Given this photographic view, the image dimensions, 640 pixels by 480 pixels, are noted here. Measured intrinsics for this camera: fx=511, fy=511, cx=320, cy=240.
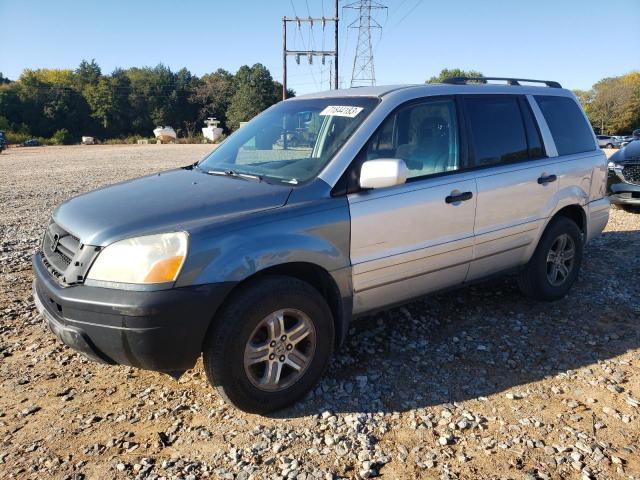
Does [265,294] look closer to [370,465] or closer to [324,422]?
[324,422]

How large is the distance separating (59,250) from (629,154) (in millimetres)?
8904

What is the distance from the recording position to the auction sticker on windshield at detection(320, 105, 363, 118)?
3.52 m

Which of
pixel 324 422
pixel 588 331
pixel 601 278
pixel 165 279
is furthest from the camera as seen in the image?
pixel 601 278

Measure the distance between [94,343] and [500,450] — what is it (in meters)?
2.21

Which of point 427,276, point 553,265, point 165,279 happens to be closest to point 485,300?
point 553,265

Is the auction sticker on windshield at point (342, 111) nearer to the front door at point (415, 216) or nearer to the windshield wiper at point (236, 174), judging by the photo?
the front door at point (415, 216)

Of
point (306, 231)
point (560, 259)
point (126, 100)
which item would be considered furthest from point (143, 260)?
point (126, 100)

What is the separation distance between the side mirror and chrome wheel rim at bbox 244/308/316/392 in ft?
2.95

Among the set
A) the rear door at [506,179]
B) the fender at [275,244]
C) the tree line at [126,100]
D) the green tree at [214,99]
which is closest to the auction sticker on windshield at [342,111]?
the fender at [275,244]

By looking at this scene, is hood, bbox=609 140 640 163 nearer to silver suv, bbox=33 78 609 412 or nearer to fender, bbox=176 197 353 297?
silver suv, bbox=33 78 609 412

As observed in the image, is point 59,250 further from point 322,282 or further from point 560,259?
point 560,259

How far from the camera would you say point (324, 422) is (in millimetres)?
2951

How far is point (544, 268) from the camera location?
456 cm

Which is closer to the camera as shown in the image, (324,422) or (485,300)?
(324,422)
